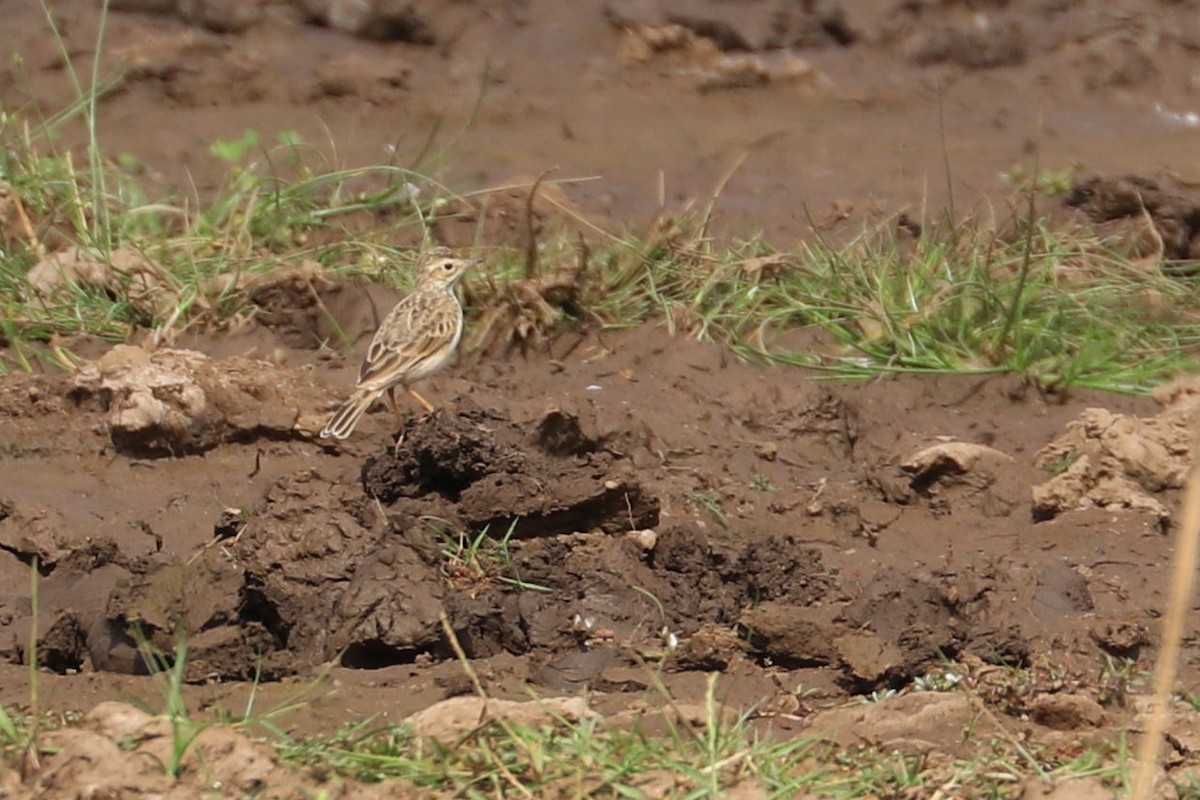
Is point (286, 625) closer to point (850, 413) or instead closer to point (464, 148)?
point (850, 413)

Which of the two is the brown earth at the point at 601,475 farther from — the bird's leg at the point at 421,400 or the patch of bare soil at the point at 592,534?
the bird's leg at the point at 421,400

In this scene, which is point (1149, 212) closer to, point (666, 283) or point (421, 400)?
point (666, 283)

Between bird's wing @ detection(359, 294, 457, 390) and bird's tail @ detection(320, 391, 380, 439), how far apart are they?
0.06 meters

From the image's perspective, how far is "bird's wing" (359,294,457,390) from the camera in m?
7.14

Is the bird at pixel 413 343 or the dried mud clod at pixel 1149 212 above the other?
the dried mud clod at pixel 1149 212

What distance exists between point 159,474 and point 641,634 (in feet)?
7.73

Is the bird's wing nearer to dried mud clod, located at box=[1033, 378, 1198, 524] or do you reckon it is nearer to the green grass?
the green grass

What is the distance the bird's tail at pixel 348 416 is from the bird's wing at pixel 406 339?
59mm

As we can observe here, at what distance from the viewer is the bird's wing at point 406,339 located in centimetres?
714

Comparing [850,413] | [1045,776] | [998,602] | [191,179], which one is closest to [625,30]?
[191,179]

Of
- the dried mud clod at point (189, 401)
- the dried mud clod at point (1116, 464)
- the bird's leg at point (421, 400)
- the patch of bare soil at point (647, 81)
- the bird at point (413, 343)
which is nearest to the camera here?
the dried mud clod at point (1116, 464)

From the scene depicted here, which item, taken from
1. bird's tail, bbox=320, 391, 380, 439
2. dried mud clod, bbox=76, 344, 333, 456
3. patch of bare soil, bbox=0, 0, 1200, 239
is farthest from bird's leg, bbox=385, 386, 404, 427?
patch of bare soil, bbox=0, 0, 1200, 239

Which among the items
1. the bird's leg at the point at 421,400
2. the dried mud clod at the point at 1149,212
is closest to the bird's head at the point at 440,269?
the bird's leg at the point at 421,400

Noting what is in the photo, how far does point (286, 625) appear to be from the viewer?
5.27 m
